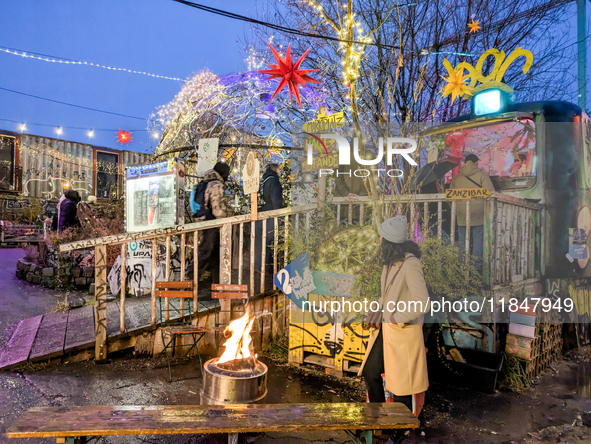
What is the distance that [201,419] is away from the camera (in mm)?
2684

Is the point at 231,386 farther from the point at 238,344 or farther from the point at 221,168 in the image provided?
the point at 221,168

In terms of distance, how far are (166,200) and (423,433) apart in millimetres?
6067

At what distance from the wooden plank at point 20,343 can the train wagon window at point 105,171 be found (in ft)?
62.0

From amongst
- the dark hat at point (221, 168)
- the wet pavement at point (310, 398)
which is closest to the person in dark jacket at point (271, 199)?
the dark hat at point (221, 168)

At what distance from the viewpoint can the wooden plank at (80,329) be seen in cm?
507

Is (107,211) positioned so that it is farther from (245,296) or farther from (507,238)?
(507,238)

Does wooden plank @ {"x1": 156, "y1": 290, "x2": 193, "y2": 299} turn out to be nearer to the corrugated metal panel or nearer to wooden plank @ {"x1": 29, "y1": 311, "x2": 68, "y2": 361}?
wooden plank @ {"x1": 29, "y1": 311, "x2": 68, "y2": 361}

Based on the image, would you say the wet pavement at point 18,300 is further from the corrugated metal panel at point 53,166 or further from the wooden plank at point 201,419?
the corrugated metal panel at point 53,166

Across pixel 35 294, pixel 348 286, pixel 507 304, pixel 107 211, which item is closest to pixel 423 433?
pixel 348 286

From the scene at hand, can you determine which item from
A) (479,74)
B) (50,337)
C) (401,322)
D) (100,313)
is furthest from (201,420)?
(479,74)

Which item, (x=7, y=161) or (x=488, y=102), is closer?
(x=488, y=102)

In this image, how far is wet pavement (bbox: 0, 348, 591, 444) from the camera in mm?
3717

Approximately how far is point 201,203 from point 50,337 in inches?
126

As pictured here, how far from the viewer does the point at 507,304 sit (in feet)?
17.5
